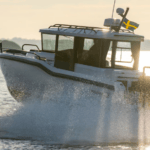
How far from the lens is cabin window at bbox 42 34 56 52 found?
9.02 m

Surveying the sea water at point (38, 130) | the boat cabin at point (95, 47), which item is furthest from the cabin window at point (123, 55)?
the sea water at point (38, 130)

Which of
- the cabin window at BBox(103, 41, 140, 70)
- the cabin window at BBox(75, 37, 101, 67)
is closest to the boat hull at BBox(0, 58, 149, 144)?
the cabin window at BBox(75, 37, 101, 67)

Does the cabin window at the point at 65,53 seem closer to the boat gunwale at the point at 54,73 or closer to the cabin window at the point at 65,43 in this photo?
the cabin window at the point at 65,43

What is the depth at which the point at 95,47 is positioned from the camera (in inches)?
323

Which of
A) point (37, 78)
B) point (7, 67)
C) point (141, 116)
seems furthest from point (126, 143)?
A: point (7, 67)

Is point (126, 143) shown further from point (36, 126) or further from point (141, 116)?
point (36, 126)

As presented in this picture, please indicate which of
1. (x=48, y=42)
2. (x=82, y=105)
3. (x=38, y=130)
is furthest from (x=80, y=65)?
(x=38, y=130)

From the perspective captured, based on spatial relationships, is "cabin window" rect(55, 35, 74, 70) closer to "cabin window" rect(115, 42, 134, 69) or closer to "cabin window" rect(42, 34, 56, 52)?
"cabin window" rect(42, 34, 56, 52)

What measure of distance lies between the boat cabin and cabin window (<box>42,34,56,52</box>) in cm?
7

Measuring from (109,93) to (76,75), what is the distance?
1.16m

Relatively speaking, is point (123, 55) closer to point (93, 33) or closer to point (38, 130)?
point (93, 33)

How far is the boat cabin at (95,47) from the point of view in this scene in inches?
321

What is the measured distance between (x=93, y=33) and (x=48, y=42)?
71.6 inches

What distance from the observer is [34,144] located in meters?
7.69
